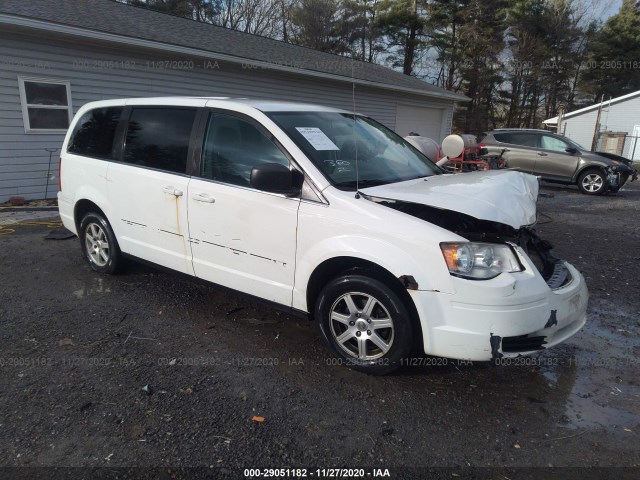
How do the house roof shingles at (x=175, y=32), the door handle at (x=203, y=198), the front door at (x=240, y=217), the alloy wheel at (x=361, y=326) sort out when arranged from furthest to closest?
1. the house roof shingles at (x=175, y=32)
2. the door handle at (x=203, y=198)
3. the front door at (x=240, y=217)
4. the alloy wheel at (x=361, y=326)

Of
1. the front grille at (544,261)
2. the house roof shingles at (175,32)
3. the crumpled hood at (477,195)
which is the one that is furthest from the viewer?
the house roof shingles at (175,32)

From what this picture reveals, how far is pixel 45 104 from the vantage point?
8984mm

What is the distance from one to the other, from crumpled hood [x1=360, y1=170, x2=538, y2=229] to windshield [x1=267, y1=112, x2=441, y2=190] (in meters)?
0.21

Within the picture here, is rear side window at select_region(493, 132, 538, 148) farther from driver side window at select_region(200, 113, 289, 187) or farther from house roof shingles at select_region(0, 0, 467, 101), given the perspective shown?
driver side window at select_region(200, 113, 289, 187)

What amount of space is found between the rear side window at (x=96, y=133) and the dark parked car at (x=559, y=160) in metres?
11.8

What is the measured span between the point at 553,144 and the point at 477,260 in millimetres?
12347

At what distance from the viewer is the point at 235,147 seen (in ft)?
11.9

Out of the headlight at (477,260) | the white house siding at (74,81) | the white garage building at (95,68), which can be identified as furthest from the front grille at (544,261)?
the white house siding at (74,81)

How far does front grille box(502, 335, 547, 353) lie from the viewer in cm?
271

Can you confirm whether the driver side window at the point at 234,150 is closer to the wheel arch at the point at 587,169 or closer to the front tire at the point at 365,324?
the front tire at the point at 365,324

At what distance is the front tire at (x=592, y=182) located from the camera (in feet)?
40.7

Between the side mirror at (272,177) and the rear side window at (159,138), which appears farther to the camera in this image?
the rear side window at (159,138)

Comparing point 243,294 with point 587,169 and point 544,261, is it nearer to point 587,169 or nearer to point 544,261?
point 544,261

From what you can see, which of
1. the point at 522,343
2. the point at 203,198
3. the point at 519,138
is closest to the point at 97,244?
the point at 203,198
